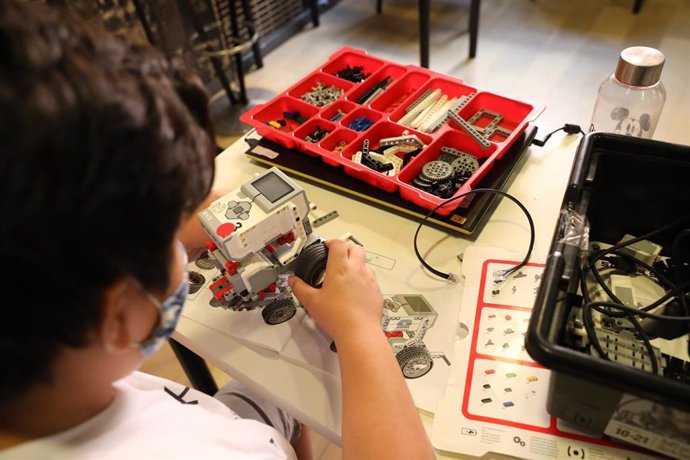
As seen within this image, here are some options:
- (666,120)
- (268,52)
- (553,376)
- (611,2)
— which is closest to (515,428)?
(553,376)

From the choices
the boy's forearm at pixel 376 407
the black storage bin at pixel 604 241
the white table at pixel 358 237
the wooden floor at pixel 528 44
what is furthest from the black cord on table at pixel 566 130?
the wooden floor at pixel 528 44

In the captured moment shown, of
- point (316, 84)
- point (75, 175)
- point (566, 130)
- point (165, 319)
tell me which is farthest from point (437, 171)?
point (75, 175)

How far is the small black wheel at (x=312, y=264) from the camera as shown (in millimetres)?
693

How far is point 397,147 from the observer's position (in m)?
0.96

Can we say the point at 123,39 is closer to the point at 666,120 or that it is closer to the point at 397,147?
the point at 397,147

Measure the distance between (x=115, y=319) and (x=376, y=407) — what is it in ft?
0.93

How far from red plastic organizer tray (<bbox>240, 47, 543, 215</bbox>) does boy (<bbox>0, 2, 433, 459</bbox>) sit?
1.38ft

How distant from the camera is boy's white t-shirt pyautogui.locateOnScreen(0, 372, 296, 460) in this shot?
45 cm

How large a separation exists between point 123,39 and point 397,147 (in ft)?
2.00

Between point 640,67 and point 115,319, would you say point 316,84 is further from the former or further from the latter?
point 115,319

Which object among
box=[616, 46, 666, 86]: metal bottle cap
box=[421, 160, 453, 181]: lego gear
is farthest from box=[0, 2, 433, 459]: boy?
box=[616, 46, 666, 86]: metal bottle cap

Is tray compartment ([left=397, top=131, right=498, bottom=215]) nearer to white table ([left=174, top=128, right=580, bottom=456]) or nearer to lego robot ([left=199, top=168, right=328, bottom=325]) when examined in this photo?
white table ([left=174, top=128, right=580, bottom=456])

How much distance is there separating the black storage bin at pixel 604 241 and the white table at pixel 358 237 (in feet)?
0.43

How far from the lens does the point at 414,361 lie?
2.10ft
